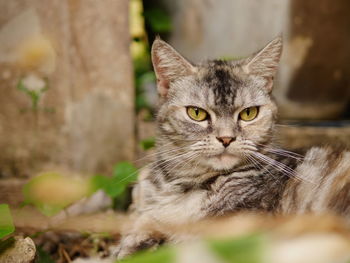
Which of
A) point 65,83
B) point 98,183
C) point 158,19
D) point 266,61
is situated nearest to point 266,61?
point 266,61

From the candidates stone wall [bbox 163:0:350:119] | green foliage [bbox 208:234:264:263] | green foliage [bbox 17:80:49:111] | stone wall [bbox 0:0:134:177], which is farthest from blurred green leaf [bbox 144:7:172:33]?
green foliage [bbox 208:234:264:263]

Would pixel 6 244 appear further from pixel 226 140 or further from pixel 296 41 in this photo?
pixel 296 41

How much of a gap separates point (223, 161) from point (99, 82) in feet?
4.35

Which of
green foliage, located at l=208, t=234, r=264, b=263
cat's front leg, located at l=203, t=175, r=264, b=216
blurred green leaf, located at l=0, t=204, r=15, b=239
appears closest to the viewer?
green foliage, located at l=208, t=234, r=264, b=263

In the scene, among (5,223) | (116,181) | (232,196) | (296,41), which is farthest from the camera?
(296,41)

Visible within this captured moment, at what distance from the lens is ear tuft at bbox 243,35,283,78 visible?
2.26m

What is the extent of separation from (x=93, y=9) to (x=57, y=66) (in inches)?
17.2

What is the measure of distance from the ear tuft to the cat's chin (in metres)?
0.49

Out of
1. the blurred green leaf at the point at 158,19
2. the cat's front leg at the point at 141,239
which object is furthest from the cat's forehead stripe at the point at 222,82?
the blurred green leaf at the point at 158,19

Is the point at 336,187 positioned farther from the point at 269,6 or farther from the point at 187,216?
the point at 269,6

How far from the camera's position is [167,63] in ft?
7.55

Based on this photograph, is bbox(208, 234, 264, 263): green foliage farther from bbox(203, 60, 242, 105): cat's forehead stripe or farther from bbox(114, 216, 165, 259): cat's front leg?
bbox(203, 60, 242, 105): cat's forehead stripe

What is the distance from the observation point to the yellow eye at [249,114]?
2.16 meters

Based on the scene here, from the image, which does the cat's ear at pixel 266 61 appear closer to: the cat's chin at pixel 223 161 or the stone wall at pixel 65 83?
the cat's chin at pixel 223 161
